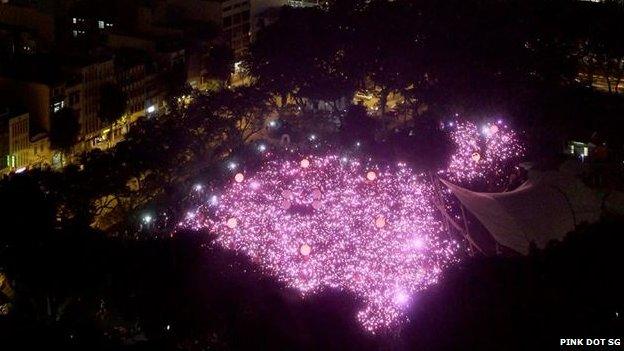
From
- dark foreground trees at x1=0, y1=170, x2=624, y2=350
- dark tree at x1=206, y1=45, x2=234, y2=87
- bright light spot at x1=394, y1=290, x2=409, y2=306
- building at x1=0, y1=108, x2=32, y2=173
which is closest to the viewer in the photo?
dark foreground trees at x1=0, y1=170, x2=624, y2=350

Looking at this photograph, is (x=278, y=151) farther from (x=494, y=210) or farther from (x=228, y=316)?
(x=228, y=316)

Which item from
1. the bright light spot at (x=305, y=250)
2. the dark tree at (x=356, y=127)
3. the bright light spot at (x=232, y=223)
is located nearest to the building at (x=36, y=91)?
the dark tree at (x=356, y=127)

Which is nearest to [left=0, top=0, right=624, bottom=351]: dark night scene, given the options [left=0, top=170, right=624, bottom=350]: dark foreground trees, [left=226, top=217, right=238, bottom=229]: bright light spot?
[left=0, top=170, right=624, bottom=350]: dark foreground trees

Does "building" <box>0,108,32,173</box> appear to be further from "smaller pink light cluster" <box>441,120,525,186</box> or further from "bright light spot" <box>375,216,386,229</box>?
"bright light spot" <box>375,216,386,229</box>

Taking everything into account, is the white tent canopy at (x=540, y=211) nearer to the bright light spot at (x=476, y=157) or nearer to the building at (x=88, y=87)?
the bright light spot at (x=476, y=157)

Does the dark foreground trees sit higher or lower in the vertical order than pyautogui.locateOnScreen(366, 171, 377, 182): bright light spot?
higher

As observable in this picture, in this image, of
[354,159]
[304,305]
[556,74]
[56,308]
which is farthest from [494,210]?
[556,74]

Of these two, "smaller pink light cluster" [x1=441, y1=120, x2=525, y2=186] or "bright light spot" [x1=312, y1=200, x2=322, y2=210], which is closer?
"bright light spot" [x1=312, y1=200, x2=322, y2=210]
